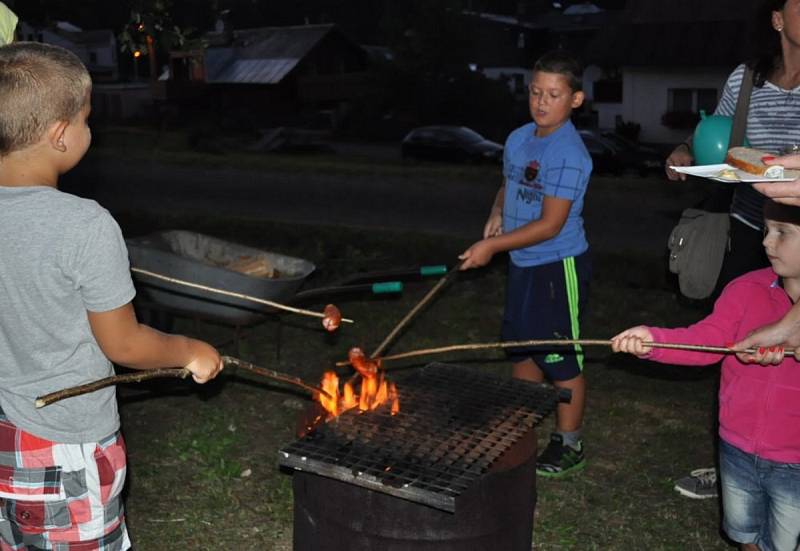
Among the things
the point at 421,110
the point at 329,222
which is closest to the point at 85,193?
the point at 329,222

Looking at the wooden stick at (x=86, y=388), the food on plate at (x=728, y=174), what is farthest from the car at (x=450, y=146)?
the wooden stick at (x=86, y=388)

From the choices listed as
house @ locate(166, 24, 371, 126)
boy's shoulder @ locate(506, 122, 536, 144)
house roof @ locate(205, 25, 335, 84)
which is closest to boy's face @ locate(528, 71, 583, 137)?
boy's shoulder @ locate(506, 122, 536, 144)

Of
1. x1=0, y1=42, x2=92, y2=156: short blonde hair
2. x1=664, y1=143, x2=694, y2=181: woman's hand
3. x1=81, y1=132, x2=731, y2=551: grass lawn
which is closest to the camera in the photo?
x1=0, y1=42, x2=92, y2=156: short blonde hair

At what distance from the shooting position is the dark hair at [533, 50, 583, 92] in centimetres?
446

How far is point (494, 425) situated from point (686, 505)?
194cm

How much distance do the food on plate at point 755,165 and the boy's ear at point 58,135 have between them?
2137 millimetres

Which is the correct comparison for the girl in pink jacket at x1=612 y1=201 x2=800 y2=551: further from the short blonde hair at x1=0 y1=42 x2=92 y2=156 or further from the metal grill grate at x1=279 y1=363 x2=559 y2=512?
the short blonde hair at x1=0 y1=42 x2=92 y2=156

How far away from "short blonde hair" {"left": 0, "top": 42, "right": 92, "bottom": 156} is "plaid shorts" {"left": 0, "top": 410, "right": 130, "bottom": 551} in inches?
36.1

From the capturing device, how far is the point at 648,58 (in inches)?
1387

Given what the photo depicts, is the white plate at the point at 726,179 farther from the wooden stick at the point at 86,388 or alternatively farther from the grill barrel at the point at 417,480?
the wooden stick at the point at 86,388

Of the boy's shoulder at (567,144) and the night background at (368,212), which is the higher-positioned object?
the boy's shoulder at (567,144)

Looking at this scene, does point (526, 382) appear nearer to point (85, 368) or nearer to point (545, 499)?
point (545, 499)

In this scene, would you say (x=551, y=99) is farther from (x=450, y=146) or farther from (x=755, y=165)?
(x=450, y=146)

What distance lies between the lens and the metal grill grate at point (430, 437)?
114 inches
